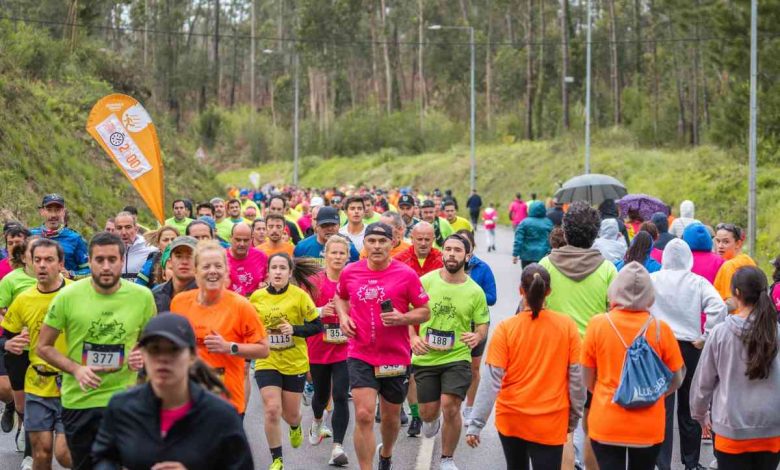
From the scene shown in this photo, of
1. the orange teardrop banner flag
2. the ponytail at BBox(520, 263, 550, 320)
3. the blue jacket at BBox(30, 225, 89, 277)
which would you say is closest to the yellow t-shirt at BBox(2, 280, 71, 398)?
the ponytail at BBox(520, 263, 550, 320)

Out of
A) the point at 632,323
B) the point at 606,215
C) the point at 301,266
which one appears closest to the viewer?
the point at 632,323

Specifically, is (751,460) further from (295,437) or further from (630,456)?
(295,437)

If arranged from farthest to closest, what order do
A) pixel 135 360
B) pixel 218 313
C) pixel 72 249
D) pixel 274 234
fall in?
1. pixel 274 234
2. pixel 72 249
3. pixel 218 313
4. pixel 135 360

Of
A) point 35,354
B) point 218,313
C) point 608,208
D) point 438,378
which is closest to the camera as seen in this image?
point 218,313

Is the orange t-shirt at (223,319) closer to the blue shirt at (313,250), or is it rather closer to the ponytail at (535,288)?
the ponytail at (535,288)

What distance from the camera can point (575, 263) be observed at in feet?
→ 27.0

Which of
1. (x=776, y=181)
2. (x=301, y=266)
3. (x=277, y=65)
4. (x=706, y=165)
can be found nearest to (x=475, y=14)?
(x=277, y=65)

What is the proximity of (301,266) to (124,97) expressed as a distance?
6364mm

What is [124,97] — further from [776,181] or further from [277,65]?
[277,65]

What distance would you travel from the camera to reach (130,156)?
15281 millimetres

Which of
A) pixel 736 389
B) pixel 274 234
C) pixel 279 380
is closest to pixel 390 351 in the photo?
pixel 279 380

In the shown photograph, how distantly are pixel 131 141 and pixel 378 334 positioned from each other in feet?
25.8

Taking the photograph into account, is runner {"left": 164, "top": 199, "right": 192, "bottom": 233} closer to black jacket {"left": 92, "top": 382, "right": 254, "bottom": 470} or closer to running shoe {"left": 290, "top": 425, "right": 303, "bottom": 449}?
running shoe {"left": 290, "top": 425, "right": 303, "bottom": 449}

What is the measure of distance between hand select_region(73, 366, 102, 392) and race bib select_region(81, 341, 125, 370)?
8cm
